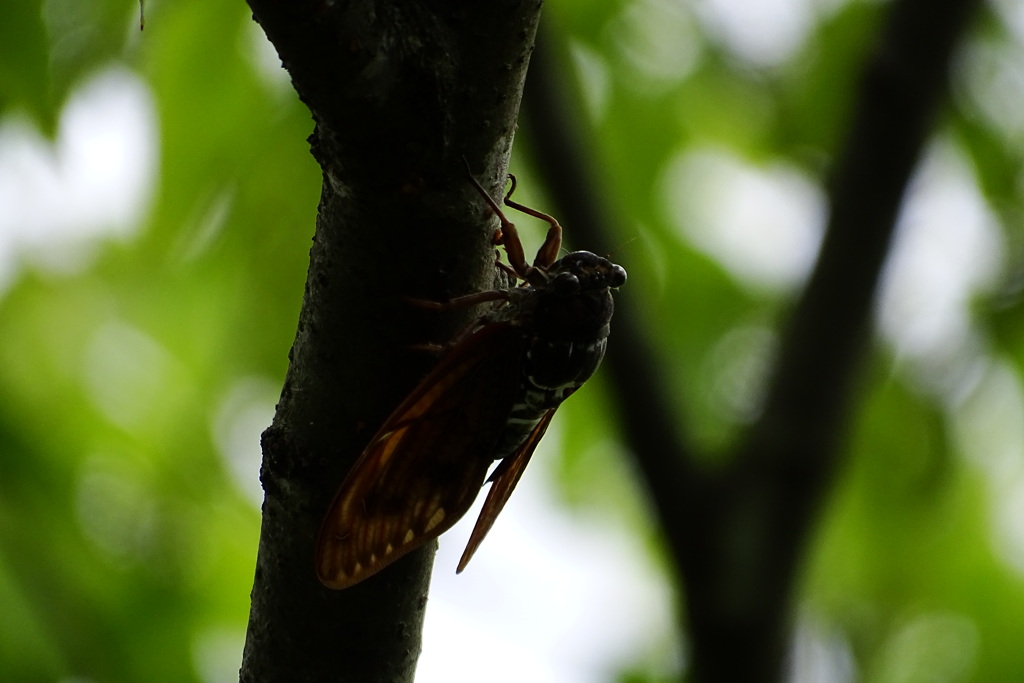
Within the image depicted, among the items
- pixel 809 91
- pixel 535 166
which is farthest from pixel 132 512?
pixel 809 91

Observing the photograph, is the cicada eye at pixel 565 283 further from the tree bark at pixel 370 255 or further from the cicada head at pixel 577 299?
the tree bark at pixel 370 255

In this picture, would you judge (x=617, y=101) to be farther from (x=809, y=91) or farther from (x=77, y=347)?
(x=77, y=347)

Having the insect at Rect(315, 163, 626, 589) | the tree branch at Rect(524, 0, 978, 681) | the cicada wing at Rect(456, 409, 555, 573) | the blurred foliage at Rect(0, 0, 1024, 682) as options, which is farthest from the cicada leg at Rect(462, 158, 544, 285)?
the tree branch at Rect(524, 0, 978, 681)

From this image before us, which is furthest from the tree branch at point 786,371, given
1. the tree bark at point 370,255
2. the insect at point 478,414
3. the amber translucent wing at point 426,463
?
the tree bark at point 370,255

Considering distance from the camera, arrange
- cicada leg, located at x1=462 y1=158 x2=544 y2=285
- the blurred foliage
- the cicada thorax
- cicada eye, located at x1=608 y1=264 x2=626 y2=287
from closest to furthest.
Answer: cicada leg, located at x1=462 y1=158 x2=544 y2=285 < the cicada thorax < cicada eye, located at x1=608 y1=264 x2=626 y2=287 < the blurred foliage

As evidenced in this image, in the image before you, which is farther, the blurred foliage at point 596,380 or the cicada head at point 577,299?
the blurred foliage at point 596,380

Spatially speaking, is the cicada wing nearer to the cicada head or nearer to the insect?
the insect
